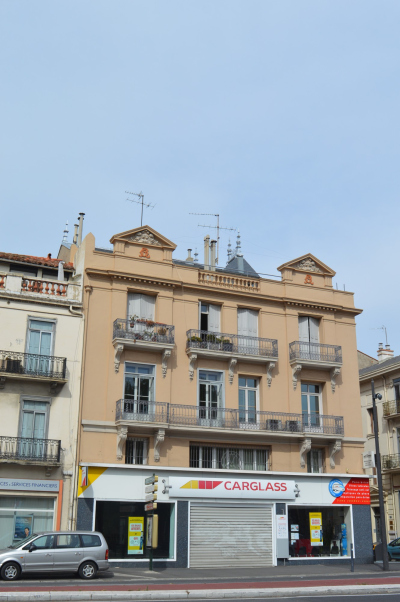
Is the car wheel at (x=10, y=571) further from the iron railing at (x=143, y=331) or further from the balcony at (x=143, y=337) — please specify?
the iron railing at (x=143, y=331)

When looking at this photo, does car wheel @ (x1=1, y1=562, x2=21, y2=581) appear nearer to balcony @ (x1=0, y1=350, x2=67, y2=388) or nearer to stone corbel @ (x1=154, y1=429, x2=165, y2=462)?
balcony @ (x1=0, y1=350, x2=67, y2=388)

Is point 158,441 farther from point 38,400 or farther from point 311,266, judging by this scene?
point 311,266

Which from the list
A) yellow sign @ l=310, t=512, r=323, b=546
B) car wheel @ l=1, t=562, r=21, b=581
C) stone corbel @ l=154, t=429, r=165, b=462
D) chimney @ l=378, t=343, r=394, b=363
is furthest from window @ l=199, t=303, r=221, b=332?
Result: chimney @ l=378, t=343, r=394, b=363

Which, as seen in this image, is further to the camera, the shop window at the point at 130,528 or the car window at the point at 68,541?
the shop window at the point at 130,528

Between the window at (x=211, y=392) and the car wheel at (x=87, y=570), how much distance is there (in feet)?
31.3

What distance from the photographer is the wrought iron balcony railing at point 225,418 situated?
28.8 metres

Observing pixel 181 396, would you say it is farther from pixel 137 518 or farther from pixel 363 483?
pixel 363 483

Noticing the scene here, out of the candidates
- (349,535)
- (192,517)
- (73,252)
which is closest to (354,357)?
(349,535)

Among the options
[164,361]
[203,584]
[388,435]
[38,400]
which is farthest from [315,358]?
[203,584]

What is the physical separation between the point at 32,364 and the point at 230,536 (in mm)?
10958

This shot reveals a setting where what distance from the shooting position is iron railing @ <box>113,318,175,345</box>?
29.4 metres

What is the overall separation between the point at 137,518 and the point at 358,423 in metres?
12.0

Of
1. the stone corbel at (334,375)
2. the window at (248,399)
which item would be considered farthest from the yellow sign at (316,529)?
the stone corbel at (334,375)

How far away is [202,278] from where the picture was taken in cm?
3272
